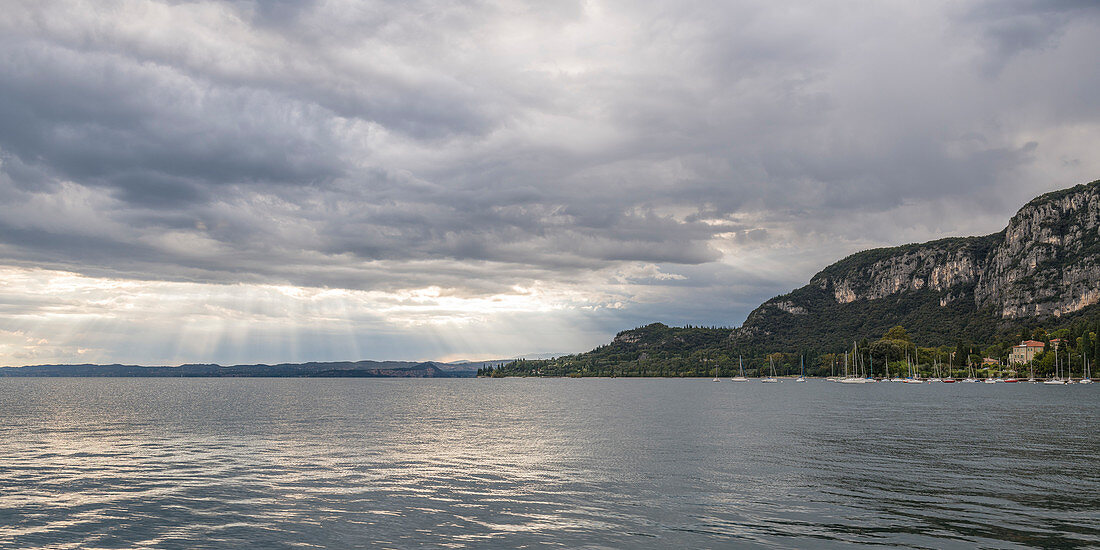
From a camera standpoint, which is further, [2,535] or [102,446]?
[102,446]

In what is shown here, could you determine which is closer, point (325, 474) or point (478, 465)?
point (325, 474)

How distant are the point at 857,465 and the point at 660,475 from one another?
16.8 meters

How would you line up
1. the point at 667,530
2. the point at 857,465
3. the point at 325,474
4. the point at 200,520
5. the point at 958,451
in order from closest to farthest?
the point at 667,530 < the point at 200,520 < the point at 325,474 < the point at 857,465 < the point at 958,451

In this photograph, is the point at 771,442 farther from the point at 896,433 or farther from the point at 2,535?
the point at 2,535

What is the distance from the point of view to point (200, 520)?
37.5 meters

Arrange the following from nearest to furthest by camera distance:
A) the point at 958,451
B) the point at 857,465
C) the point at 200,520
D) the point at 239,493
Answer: the point at 200,520 < the point at 239,493 < the point at 857,465 < the point at 958,451

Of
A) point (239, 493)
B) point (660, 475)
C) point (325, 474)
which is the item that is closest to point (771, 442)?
point (660, 475)

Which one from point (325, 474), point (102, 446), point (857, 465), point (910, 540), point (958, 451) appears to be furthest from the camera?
point (102, 446)

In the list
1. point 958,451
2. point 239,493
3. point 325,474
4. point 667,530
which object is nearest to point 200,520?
point 239,493

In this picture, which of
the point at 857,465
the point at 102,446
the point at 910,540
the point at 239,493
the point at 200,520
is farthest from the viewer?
the point at 102,446

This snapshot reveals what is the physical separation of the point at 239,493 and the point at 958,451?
200 ft

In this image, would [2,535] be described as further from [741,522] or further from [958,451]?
[958,451]

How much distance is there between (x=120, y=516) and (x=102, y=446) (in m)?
40.9

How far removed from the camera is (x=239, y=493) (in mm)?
45188
